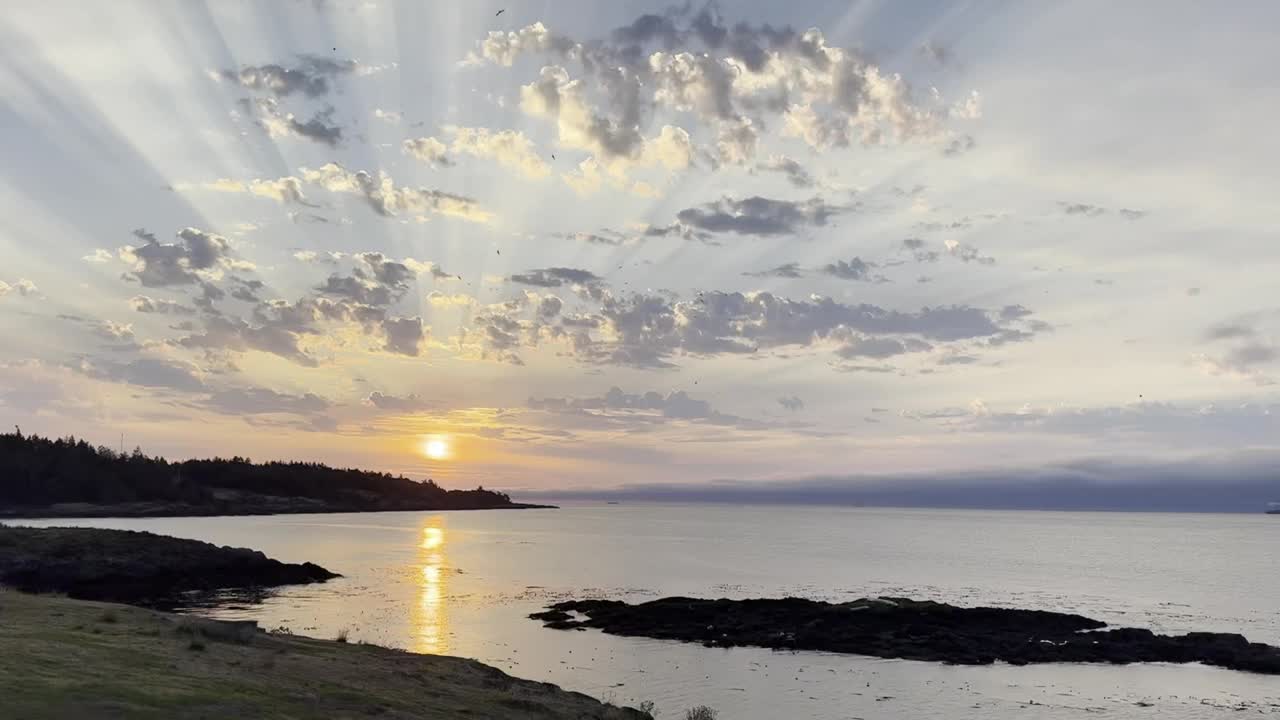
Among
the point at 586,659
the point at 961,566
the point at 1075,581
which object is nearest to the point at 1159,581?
the point at 1075,581

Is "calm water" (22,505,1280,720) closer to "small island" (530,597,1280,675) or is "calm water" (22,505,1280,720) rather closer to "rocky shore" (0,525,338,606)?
"small island" (530,597,1280,675)

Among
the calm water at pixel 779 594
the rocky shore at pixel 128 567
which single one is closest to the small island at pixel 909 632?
the calm water at pixel 779 594

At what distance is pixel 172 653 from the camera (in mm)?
28672

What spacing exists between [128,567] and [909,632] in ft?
220

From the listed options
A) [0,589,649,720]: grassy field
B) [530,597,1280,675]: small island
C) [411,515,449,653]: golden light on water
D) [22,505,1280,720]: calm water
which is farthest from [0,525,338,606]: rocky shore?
[0,589,649,720]: grassy field

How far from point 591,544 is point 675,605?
368 feet

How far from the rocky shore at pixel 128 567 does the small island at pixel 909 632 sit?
3423 centimetres

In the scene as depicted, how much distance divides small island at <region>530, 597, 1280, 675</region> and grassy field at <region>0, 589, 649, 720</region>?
82.2 feet

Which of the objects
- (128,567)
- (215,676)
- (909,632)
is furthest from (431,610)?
(215,676)

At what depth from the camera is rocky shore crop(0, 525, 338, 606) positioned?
7156 centimetres

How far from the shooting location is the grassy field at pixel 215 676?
21.2 metres

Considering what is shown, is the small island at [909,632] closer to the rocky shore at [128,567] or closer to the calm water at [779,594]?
the calm water at [779,594]

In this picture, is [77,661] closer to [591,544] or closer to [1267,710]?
[1267,710]

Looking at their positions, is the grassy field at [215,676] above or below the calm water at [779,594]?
above
